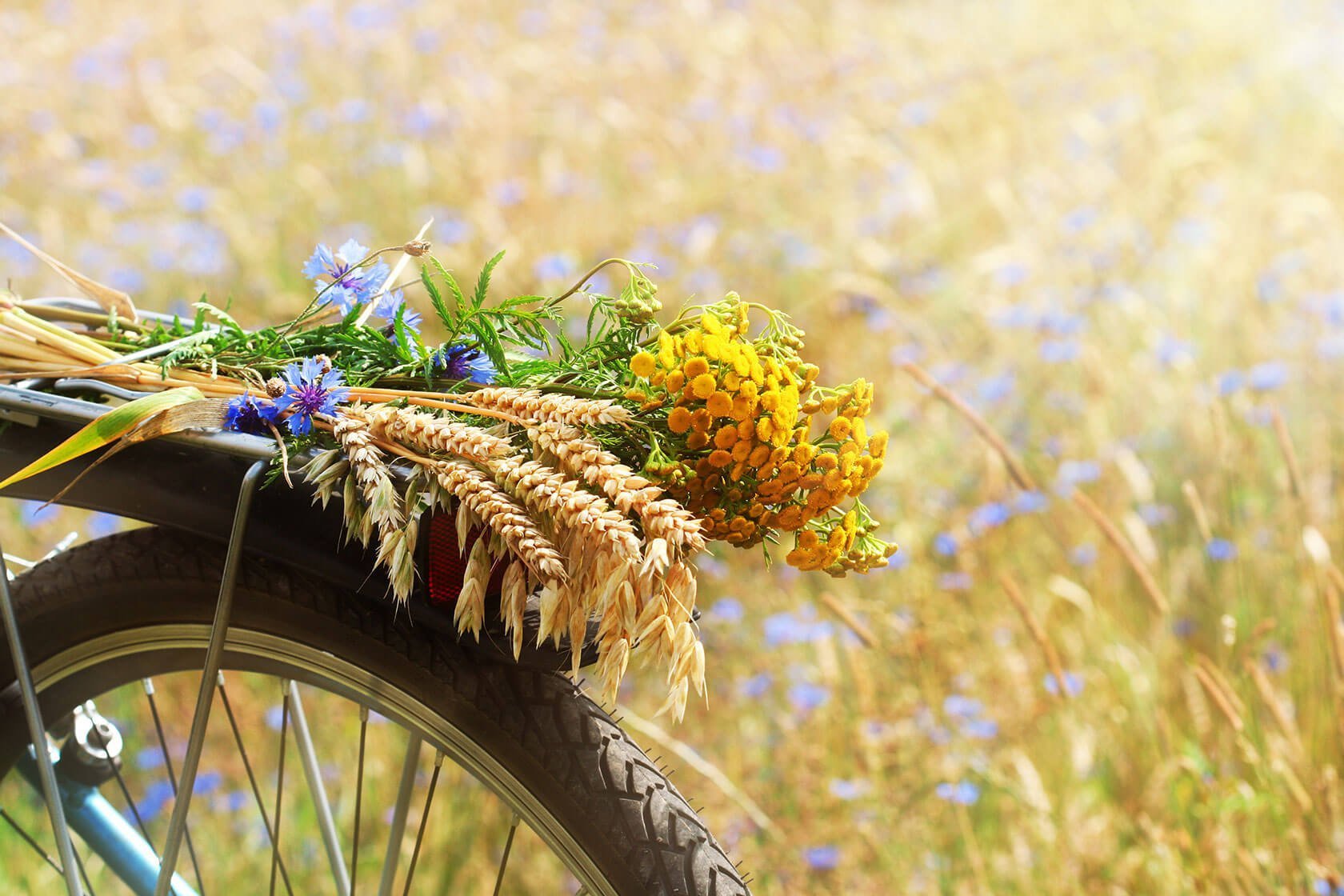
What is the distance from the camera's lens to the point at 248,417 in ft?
3.99

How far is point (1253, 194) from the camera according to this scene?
14.9ft

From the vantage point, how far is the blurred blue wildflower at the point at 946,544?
2865mm

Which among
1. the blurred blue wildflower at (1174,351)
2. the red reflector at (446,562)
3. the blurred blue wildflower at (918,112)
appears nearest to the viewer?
the red reflector at (446,562)

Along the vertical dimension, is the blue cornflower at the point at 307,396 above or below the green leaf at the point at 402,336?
below

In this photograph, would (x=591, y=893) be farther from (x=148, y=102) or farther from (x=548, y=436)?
(x=148, y=102)

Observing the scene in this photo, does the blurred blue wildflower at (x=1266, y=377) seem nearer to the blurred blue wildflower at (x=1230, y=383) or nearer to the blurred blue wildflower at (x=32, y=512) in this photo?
the blurred blue wildflower at (x=1230, y=383)

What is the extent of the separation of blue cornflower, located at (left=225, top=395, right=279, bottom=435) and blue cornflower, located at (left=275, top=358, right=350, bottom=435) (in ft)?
0.08

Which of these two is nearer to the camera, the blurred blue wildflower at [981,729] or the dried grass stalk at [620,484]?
the dried grass stalk at [620,484]

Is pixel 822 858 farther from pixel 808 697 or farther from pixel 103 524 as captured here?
pixel 103 524

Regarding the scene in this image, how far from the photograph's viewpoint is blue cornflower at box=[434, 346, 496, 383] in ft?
4.00

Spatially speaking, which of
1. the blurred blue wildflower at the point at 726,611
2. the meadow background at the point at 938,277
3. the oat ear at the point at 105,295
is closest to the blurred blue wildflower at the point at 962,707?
the meadow background at the point at 938,277

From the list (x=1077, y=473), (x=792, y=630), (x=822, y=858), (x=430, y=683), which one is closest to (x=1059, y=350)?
(x=1077, y=473)

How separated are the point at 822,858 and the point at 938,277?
2.58 m

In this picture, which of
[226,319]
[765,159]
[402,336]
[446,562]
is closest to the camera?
[446,562]
